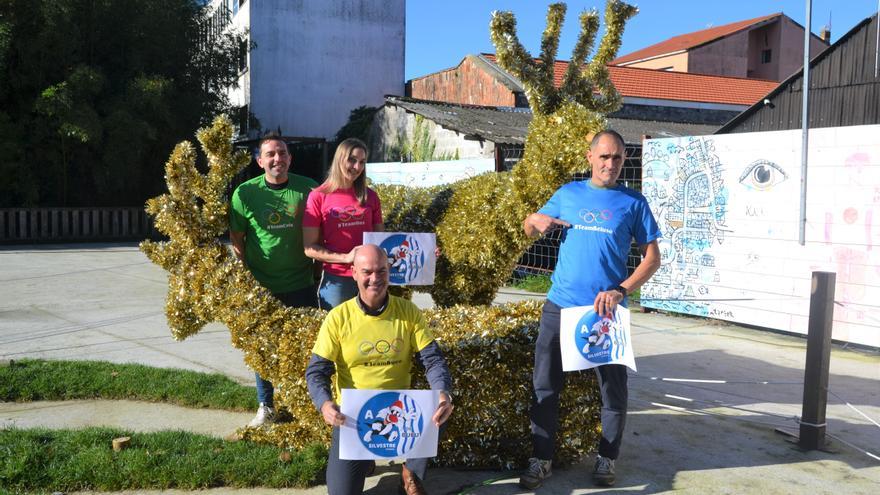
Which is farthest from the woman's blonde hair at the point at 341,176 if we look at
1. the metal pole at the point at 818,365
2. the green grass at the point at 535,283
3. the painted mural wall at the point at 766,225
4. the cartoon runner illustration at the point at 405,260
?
the green grass at the point at 535,283

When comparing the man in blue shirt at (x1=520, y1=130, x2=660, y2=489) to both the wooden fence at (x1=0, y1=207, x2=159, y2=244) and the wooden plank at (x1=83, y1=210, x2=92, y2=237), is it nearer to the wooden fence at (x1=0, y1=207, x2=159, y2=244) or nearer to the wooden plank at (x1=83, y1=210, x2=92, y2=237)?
the wooden fence at (x1=0, y1=207, x2=159, y2=244)

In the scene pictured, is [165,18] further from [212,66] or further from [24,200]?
[24,200]

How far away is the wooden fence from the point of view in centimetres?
1889

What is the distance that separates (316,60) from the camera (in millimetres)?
27766

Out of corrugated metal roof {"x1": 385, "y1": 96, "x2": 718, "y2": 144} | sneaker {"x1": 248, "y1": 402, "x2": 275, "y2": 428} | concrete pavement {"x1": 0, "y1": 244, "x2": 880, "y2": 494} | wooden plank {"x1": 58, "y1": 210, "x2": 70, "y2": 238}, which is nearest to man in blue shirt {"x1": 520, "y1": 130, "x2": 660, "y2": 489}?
concrete pavement {"x1": 0, "y1": 244, "x2": 880, "y2": 494}

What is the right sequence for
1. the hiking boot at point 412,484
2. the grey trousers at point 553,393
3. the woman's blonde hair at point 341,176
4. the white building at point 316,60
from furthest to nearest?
the white building at point 316,60
the woman's blonde hair at point 341,176
the grey trousers at point 553,393
the hiking boot at point 412,484

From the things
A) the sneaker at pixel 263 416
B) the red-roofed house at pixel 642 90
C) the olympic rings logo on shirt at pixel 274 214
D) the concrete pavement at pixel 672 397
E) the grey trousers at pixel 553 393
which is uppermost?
the red-roofed house at pixel 642 90

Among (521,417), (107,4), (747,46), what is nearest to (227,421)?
(521,417)

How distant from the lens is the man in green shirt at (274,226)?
14.9ft

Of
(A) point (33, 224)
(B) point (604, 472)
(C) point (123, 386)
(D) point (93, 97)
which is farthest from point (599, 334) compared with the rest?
(A) point (33, 224)

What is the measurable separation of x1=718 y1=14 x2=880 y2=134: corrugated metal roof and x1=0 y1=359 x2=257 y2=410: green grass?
1239 centimetres

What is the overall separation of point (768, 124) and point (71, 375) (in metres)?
13.6

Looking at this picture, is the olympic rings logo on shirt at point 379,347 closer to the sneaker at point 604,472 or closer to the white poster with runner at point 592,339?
the white poster with runner at point 592,339

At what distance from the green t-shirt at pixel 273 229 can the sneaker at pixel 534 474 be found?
1.79 metres
